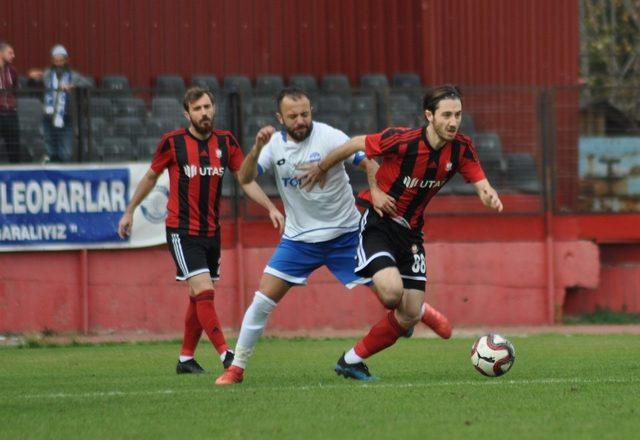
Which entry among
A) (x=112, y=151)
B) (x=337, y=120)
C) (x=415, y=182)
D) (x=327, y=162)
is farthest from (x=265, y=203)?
(x=337, y=120)

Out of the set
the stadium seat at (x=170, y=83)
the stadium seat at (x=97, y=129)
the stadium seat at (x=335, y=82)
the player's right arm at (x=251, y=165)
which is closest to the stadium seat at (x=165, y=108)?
the stadium seat at (x=97, y=129)

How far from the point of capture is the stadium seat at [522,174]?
17.5m

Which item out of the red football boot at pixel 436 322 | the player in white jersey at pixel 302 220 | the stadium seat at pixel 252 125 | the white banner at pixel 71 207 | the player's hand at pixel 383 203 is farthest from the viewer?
the stadium seat at pixel 252 125

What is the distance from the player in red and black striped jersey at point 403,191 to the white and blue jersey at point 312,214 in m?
0.25

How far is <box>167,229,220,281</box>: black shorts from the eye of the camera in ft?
35.8

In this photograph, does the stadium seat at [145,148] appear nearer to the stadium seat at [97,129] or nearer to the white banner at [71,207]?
the white banner at [71,207]

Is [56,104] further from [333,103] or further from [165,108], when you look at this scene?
[333,103]

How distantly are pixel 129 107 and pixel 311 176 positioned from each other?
7171mm

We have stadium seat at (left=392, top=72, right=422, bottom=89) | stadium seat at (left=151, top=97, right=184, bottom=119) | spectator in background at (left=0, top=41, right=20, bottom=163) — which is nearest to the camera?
spectator in background at (left=0, top=41, right=20, bottom=163)

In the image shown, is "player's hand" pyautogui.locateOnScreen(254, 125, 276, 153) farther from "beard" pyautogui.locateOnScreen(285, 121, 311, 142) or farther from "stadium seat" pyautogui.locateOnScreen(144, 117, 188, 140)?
"stadium seat" pyautogui.locateOnScreen(144, 117, 188, 140)

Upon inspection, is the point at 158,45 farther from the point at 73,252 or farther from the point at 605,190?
the point at 605,190

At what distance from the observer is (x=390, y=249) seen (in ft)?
32.1

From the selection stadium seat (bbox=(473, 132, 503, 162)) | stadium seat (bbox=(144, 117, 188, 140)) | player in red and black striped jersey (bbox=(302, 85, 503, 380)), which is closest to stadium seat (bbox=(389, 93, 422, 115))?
stadium seat (bbox=(473, 132, 503, 162))

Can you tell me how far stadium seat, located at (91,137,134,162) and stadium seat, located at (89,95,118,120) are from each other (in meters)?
0.28
